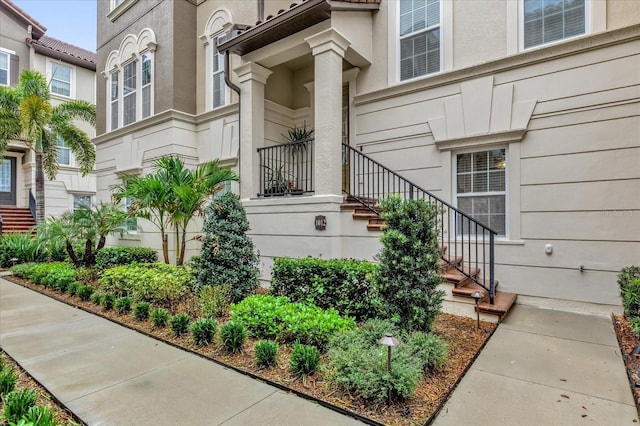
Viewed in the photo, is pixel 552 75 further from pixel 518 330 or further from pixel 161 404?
pixel 161 404

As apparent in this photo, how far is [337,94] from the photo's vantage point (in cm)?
677

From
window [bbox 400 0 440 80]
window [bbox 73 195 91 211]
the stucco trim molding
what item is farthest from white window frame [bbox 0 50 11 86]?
the stucco trim molding

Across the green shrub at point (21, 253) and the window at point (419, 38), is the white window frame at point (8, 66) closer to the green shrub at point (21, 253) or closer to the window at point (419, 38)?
the green shrub at point (21, 253)

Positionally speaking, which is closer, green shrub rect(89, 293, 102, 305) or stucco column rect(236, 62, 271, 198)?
green shrub rect(89, 293, 102, 305)

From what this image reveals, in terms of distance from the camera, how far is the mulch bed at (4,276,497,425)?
279cm

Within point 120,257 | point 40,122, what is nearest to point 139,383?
point 120,257

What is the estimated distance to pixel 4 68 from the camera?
16.6m

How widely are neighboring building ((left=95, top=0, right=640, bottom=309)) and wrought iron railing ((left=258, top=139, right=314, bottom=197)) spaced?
0.06m

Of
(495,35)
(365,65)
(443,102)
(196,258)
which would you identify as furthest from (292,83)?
(196,258)

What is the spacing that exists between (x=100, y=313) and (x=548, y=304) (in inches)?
300

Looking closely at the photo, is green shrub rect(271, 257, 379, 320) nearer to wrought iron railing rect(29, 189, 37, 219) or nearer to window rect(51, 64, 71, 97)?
wrought iron railing rect(29, 189, 37, 219)

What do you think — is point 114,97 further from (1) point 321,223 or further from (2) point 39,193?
(1) point 321,223

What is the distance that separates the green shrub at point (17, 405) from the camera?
259 centimetres

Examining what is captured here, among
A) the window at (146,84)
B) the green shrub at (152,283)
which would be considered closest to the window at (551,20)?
the green shrub at (152,283)
